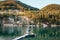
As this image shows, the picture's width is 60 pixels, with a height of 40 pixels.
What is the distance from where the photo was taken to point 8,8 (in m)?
12.9

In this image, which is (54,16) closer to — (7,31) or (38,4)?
(38,4)

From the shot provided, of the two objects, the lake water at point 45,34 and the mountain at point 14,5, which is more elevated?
the mountain at point 14,5

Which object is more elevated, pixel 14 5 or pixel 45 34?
pixel 14 5

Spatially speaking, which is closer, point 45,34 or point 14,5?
point 14,5

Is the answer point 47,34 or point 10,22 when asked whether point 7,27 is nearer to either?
point 10,22

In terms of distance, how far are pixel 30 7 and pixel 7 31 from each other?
102 cm

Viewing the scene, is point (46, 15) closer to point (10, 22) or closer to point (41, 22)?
point (41, 22)

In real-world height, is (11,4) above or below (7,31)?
above

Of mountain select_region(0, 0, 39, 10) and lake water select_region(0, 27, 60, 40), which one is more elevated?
mountain select_region(0, 0, 39, 10)

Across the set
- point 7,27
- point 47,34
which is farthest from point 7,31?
point 47,34

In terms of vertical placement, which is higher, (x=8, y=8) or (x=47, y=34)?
(x=8, y=8)

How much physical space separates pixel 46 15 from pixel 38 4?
15.5 inches

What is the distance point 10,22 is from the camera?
42.5 ft

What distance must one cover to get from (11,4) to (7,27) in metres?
0.67
